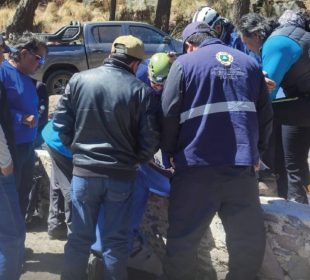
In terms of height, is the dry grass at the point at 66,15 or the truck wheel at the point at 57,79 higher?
the truck wheel at the point at 57,79

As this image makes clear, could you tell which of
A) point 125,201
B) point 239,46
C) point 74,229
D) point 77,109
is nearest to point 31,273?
point 74,229

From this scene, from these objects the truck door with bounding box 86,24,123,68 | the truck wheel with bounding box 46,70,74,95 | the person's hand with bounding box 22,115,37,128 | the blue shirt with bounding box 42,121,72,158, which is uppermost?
the person's hand with bounding box 22,115,37,128

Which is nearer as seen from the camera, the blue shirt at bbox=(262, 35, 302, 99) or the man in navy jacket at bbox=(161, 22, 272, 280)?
the man in navy jacket at bbox=(161, 22, 272, 280)

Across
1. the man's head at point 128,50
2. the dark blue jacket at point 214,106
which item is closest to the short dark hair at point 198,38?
the dark blue jacket at point 214,106

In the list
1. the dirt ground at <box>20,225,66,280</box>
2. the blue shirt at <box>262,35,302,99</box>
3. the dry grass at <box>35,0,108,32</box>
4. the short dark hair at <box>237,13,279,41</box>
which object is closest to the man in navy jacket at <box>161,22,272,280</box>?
the blue shirt at <box>262,35,302,99</box>

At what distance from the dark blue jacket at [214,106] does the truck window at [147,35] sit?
12.1 metres

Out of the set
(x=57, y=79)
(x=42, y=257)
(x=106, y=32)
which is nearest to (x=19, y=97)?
(x=42, y=257)

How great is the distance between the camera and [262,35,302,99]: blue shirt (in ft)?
14.1

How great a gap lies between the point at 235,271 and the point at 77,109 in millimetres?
1481

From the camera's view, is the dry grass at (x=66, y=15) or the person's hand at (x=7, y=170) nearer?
the person's hand at (x=7, y=170)

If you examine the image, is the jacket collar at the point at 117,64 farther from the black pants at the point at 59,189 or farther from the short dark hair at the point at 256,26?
the short dark hair at the point at 256,26

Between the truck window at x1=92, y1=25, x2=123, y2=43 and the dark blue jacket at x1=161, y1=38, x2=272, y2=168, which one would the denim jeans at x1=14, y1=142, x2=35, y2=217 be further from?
the truck window at x1=92, y1=25, x2=123, y2=43

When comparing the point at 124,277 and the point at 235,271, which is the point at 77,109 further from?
the point at 235,271

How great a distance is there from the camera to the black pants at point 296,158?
495 centimetres
